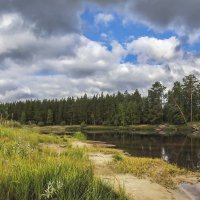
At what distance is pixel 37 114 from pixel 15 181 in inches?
6902

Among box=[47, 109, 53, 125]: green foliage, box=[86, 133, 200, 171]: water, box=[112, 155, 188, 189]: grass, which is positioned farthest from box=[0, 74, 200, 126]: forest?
box=[112, 155, 188, 189]: grass

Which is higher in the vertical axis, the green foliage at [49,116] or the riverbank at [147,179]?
the green foliage at [49,116]

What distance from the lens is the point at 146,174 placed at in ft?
57.1

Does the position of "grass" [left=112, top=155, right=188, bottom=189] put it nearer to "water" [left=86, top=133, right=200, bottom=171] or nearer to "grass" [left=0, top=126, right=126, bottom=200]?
"water" [left=86, top=133, right=200, bottom=171]

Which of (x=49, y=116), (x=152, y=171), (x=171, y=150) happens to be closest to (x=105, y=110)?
(x=49, y=116)

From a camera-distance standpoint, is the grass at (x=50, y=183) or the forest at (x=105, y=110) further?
the forest at (x=105, y=110)

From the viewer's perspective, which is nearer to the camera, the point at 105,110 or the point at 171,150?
the point at 171,150

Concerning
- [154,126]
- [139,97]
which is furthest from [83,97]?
[154,126]

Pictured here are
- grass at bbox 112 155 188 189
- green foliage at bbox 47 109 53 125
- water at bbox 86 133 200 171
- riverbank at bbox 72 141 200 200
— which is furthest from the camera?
green foliage at bbox 47 109 53 125

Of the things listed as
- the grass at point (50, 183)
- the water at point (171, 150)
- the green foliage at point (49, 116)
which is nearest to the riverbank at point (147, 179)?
the grass at point (50, 183)

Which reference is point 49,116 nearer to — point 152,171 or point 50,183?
point 152,171

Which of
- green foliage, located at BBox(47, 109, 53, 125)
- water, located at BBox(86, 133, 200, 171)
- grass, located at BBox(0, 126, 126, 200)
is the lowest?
water, located at BBox(86, 133, 200, 171)

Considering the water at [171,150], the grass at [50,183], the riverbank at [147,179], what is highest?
the grass at [50,183]

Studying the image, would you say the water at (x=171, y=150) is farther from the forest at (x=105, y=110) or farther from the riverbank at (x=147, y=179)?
the forest at (x=105, y=110)
